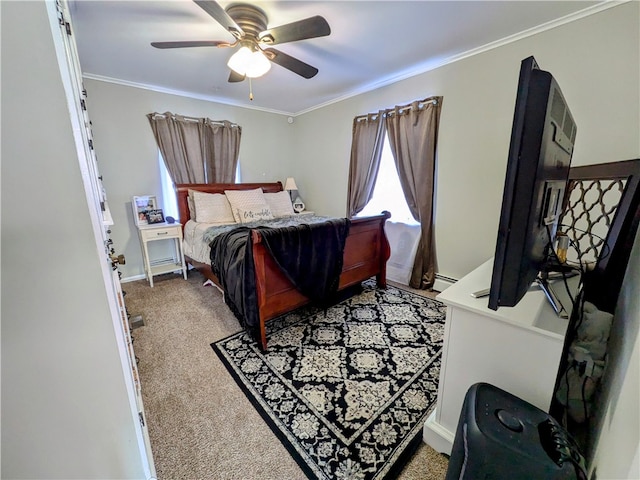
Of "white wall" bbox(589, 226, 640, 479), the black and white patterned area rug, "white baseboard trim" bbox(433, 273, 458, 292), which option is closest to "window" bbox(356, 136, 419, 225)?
"white baseboard trim" bbox(433, 273, 458, 292)

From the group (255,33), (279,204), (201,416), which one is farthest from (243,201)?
(201,416)

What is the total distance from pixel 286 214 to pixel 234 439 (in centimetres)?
292

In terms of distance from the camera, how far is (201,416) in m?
1.37

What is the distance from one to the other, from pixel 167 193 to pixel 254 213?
4.03 feet

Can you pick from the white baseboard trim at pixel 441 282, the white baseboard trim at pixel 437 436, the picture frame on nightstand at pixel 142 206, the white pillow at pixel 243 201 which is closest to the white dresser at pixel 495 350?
the white baseboard trim at pixel 437 436

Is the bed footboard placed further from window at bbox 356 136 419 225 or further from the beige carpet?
window at bbox 356 136 419 225

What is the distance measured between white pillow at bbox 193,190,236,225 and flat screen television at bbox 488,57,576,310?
300 cm

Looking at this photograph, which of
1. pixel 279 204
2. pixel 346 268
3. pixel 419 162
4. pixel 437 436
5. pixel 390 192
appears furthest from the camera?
pixel 279 204

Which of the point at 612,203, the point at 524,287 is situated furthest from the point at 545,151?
the point at 612,203

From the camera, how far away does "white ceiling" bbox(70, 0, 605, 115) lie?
179 centimetres

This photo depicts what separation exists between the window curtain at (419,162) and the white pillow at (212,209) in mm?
2243

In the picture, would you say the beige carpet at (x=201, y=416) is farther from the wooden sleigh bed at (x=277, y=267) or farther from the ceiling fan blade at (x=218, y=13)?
the ceiling fan blade at (x=218, y=13)

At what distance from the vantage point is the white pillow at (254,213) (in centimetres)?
330

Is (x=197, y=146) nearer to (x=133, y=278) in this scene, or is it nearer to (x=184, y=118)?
(x=184, y=118)
